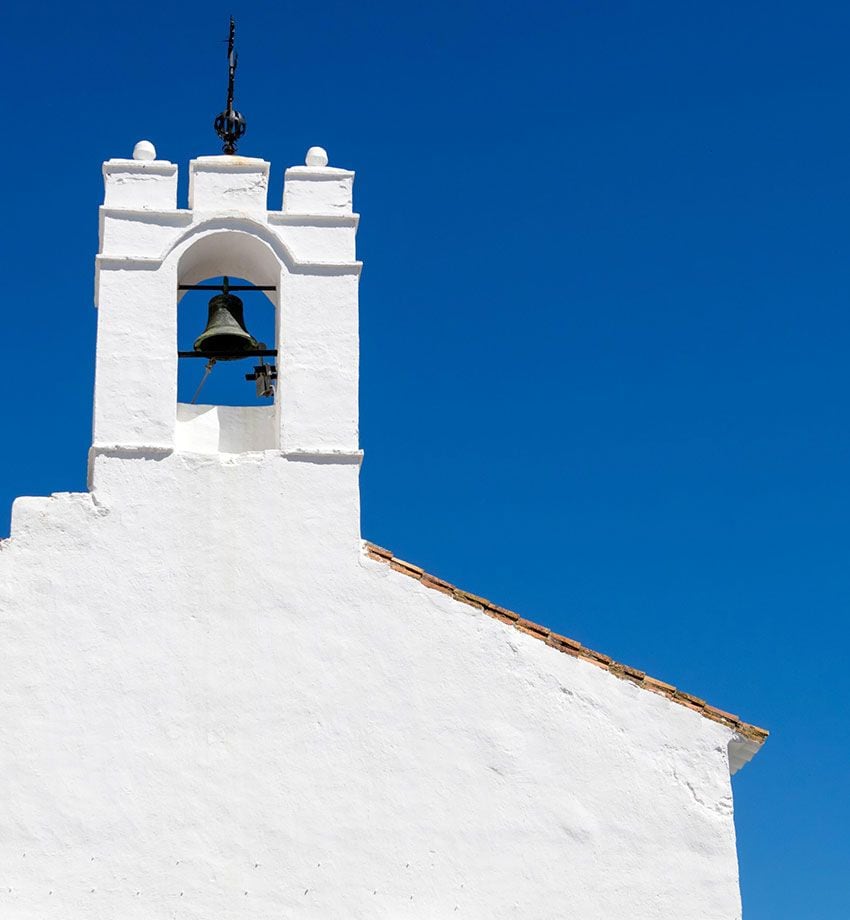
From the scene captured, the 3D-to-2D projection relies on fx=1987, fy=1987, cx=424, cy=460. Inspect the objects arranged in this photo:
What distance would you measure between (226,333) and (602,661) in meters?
4.21

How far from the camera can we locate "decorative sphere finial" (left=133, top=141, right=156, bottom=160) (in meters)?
16.2

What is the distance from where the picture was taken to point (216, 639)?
1473 centimetres

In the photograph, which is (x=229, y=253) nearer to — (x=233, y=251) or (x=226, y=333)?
(x=233, y=251)

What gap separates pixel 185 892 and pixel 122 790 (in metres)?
0.86

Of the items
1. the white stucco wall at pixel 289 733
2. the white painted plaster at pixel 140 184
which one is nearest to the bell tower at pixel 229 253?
the white painted plaster at pixel 140 184

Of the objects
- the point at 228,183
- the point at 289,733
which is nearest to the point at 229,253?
the point at 228,183

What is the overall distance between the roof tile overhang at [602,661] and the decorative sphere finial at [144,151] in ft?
12.4

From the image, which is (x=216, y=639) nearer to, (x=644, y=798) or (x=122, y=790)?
(x=122, y=790)

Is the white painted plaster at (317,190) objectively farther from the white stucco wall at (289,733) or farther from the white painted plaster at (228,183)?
the white stucco wall at (289,733)

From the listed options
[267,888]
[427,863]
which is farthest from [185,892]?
[427,863]

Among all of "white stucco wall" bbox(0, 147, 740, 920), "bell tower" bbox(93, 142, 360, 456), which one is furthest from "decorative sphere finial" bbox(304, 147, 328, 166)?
"white stucco wall" bbox(0, 147, 740, 920)

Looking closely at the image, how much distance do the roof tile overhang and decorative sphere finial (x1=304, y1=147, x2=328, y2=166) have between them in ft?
11.2

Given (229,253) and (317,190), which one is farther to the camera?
(229,253)

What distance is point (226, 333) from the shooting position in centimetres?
1652
